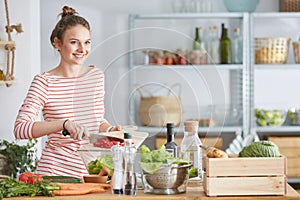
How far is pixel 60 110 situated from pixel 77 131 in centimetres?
42

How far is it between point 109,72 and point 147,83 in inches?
129

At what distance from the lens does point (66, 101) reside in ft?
9.88

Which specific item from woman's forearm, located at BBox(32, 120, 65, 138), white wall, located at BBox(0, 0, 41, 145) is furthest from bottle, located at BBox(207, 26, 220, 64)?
woman's forearm, located at BBox(32, 120, 65, 138)

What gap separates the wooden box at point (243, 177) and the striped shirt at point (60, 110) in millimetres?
665

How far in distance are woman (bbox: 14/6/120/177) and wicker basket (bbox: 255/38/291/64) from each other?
9.70 feet

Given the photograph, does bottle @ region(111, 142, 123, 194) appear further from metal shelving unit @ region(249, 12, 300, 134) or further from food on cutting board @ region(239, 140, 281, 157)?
metal shelving unit @ region(249, 12, 300, 134)

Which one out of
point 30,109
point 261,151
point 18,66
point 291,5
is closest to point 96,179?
point 30,109

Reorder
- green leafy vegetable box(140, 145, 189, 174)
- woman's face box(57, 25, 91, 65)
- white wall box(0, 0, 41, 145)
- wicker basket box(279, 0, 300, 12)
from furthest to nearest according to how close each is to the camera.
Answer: wicker basket box(279, 0, 300, 12), white wall box(0, 0, 41, 145), woman's face box(57, 25, 91, 65), green leafy vegetable box(140, 145, 189, 174)

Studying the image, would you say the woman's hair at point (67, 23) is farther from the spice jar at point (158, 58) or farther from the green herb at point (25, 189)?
the spice jar at point (158, 58)

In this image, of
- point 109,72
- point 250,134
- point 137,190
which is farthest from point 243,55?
→ point 137,190

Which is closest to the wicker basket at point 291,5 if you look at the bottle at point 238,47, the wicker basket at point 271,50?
the wicker basket at point 271,50

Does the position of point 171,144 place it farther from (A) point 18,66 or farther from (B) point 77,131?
(A) point 18,66

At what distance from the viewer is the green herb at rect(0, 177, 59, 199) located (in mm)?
2332

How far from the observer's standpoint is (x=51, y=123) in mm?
2799
